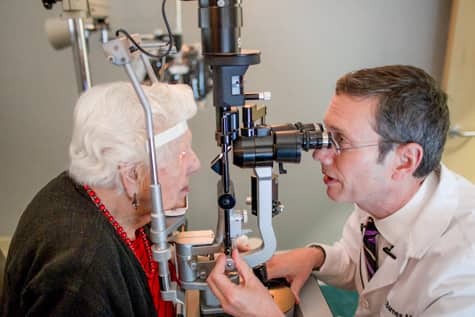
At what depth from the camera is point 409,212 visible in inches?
42.8

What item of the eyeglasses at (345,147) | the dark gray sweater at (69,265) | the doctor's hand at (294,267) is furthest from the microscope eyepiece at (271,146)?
the doctor's hand at (294,267)

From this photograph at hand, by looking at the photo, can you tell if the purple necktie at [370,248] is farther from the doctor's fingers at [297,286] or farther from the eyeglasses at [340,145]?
the eyeglasses at [340,145]

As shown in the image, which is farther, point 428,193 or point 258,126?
point 428,193

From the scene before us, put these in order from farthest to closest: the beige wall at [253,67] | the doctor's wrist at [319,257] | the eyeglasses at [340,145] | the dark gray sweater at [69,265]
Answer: the beige wall at [253,67] → the doctor's wrist at [319,257] → the eyeglasses at [340,145] → the dark gray sweater at [69,265]

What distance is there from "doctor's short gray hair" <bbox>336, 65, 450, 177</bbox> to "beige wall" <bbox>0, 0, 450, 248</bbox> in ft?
3.36

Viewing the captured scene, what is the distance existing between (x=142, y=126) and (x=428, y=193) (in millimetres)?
806

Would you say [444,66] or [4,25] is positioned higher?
[4,25]

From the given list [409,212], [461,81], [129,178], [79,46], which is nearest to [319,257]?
[409,212]

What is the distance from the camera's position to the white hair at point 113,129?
90cm

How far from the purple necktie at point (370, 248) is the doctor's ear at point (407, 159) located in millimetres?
234

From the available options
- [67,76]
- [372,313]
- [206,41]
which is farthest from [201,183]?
[206,41]

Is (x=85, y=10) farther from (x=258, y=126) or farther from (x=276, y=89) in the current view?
(x=276, y=89)

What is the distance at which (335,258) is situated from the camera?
1326 millimetres

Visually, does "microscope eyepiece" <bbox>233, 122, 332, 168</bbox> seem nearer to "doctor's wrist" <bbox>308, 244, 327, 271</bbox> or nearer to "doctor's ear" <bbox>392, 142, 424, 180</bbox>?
"doctor's ear" <bbox>392, 142, 424, 180</bbox>
